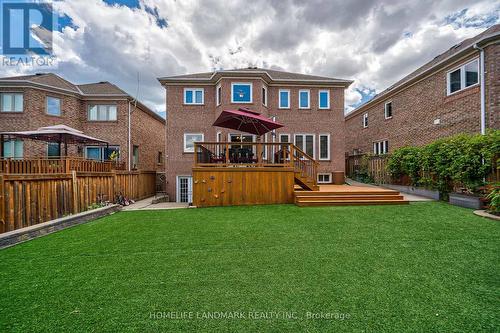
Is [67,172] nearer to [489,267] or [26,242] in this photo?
[26,242]

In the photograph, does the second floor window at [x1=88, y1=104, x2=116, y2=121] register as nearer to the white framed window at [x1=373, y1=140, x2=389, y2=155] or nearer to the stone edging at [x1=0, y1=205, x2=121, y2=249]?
the stone edging at [x1=0, y1=205, x2=121, y2=249]

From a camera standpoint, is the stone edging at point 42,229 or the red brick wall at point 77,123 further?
the red brick wall at point 77,123

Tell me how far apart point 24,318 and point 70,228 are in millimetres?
4418

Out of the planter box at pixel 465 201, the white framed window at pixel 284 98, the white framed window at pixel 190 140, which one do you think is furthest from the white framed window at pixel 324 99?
the planter box at pixel 465 201

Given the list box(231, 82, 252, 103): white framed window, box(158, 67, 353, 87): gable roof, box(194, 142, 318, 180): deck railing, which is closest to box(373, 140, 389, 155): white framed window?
box(158, 67, 353, 87): gable roof

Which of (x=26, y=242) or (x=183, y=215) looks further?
(x=183, y=215)

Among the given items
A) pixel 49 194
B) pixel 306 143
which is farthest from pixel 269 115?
pixel 49 194

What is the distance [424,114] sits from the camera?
42.9ft

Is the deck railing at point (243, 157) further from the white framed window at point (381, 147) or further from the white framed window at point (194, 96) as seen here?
the white framed window at point (381, 147)

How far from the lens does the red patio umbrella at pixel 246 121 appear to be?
786 centimetres

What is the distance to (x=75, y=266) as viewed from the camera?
3225mm

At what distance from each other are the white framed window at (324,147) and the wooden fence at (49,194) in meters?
12.3

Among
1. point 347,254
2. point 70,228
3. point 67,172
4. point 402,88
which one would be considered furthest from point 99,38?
point 402,88

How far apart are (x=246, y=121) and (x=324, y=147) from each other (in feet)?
25.8
